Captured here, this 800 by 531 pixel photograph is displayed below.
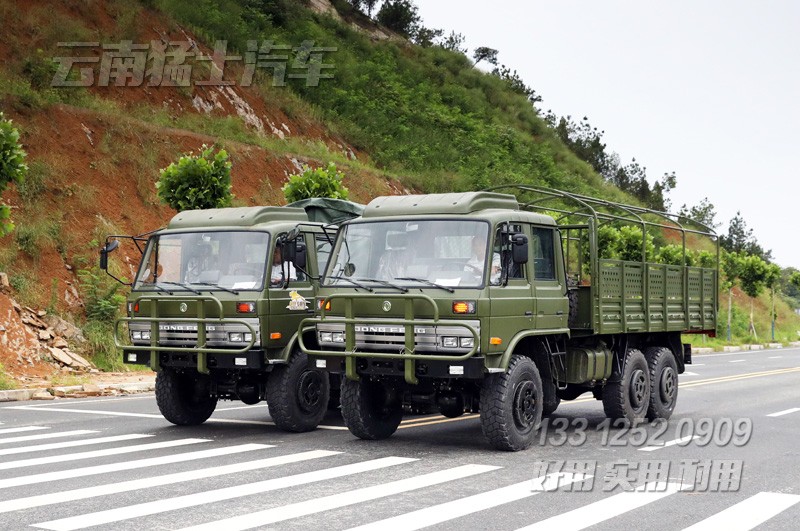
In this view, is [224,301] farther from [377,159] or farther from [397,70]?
[397,70]

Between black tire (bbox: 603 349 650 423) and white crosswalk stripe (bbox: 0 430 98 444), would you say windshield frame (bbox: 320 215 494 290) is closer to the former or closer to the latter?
black tire (bbox: 603 349 650 423)

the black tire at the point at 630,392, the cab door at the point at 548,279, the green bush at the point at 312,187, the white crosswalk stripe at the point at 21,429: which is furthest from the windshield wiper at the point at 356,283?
the green bush at the point at 312,187

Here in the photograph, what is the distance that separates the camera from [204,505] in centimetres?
805

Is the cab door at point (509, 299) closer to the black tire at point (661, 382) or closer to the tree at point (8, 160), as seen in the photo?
the black tire at point (661, 382)

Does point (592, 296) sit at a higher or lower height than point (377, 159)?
lower

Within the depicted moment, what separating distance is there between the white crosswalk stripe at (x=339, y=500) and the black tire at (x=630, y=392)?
3948 mm

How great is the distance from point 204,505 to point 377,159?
3784cm

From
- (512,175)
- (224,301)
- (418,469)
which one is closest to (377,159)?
(512,175)

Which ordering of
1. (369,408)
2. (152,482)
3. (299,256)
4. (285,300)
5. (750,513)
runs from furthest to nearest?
1. (285,300)
2. (299,256)
3. (369,408)
4. (152,482)
5. (750,513)

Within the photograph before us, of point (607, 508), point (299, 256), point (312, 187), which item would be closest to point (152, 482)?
point (299, 256)

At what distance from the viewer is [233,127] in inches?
1458

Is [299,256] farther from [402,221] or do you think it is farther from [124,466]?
[124,466]

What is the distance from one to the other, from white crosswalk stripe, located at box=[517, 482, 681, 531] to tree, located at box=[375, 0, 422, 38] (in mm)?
63987

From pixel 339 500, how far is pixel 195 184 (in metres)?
15.8
